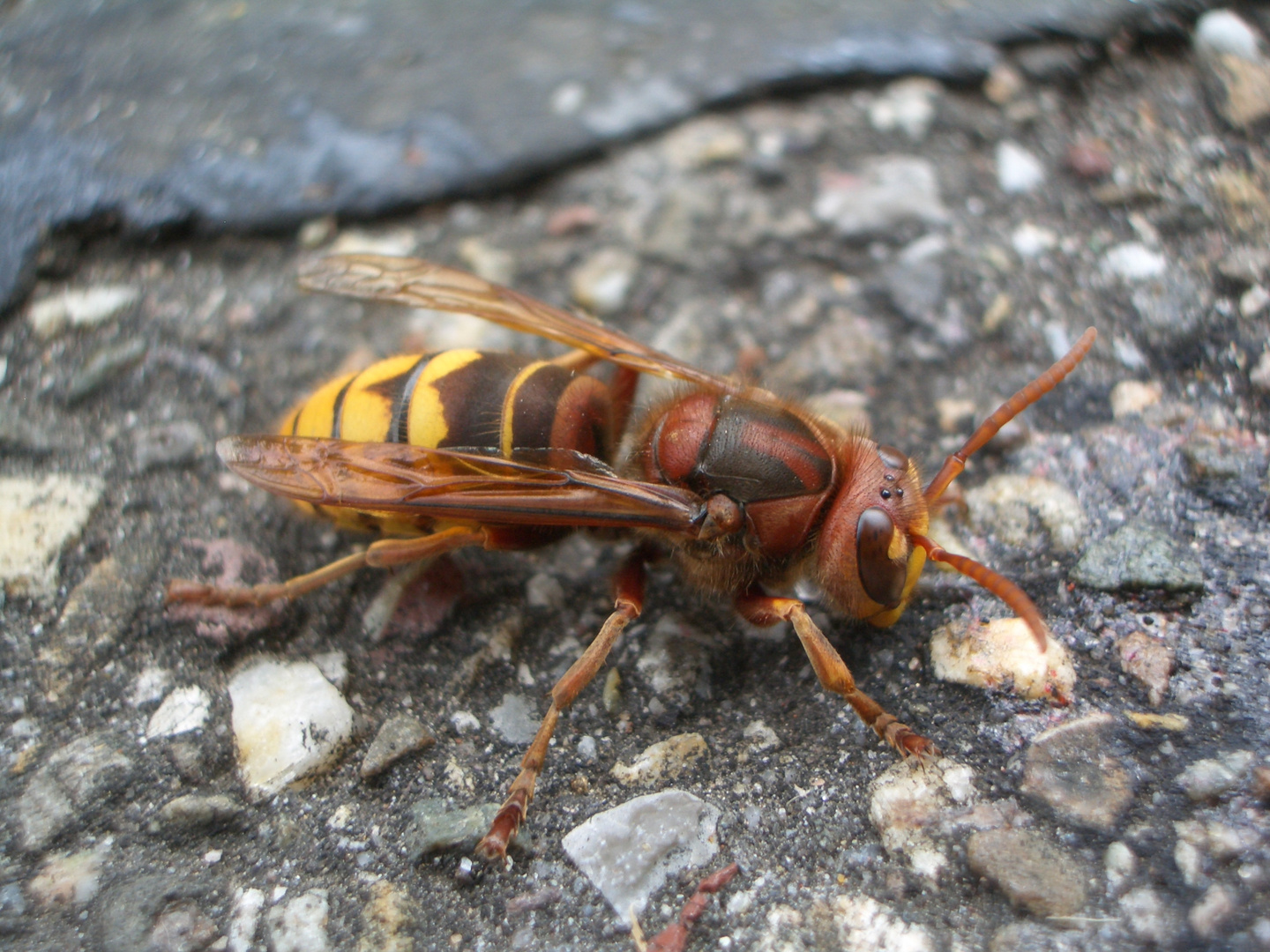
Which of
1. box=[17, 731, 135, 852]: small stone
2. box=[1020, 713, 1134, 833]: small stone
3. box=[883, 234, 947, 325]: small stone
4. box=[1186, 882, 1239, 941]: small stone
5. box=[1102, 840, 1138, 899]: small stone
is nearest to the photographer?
box=[1186, 882, 1239, 941]: small stone

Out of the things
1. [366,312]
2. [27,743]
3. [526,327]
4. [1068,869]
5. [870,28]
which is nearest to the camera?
[1068,869]

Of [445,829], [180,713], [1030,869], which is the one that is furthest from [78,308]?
[1030,869]

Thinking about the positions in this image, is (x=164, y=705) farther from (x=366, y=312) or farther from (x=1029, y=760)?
(x=1029, y=760)

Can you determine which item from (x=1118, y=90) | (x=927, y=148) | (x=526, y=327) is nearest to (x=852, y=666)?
A: (x=526, y=327)

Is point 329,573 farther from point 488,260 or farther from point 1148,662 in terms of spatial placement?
point 1148,662

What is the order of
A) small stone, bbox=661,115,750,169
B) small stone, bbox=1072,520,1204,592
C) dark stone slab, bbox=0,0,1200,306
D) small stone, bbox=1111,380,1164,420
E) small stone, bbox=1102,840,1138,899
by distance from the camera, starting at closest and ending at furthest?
small stone, bbox=1102,840,1138,899 → small stone, bbox=1072,520,1204,592 → small stone, bbox=1111,380,1164,420 → dark stone slab, bbox=0,0,1200,306 → small stone, bbox=661,115,750,169

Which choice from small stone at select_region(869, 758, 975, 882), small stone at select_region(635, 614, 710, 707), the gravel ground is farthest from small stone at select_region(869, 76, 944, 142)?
small stone at select_region(869, 758, 975, 882)

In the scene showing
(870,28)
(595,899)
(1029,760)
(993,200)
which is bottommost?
(595,899)

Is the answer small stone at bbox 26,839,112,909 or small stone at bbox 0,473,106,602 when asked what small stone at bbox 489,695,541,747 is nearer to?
small stone at bbox 26,839,112,909
